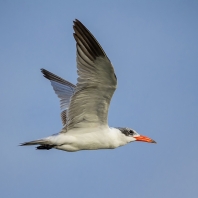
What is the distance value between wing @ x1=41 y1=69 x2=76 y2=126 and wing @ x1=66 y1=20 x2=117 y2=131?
2556 millimetres

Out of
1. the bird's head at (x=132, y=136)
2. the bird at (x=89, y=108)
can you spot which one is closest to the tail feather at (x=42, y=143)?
the bird at (x=89, y=108)

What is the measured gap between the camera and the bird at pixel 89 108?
40.7 feet

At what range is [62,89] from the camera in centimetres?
1709

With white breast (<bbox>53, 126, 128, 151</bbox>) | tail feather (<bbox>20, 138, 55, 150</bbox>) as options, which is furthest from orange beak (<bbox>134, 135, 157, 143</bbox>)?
tail feather (<bbox>20, 138, 55, 150</bbox>)

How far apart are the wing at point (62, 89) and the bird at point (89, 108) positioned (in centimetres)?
244

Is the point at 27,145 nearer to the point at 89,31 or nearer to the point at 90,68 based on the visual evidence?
the point at 90,68

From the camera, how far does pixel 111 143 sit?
14.0m

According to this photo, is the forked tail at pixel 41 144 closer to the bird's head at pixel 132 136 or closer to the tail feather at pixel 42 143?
the tail feather at pixel 42 143

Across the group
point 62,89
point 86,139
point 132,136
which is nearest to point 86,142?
point 86,139

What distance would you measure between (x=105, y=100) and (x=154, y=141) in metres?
2.60

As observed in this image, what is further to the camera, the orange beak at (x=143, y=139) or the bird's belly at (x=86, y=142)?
the orange beak at (x=143, y=139)

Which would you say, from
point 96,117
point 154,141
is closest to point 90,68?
point 96,117

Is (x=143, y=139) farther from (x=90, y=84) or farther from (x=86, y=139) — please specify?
(x=90, y=84)

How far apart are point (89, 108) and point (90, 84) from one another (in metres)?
0.89
